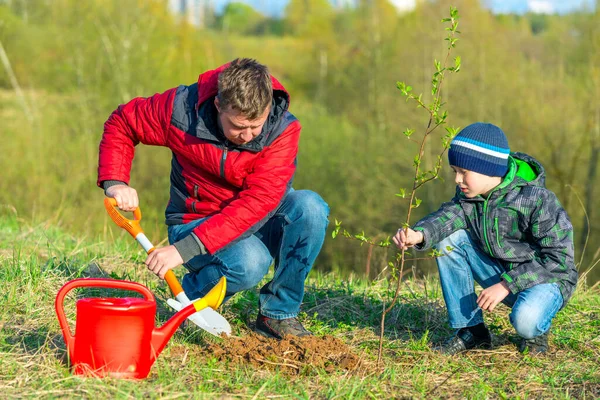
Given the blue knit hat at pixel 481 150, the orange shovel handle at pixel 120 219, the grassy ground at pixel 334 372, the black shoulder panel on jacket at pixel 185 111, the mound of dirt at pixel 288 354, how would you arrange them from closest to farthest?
the grassy ground at pixel 334 372 < the mound of dirt at pixel 288 354 < the orange shovel handle at pixel 120 219 < the blue knit hat at pixel 481 150 < the black shoulder panel on jacket at pixel 185 111

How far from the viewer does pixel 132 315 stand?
247cm

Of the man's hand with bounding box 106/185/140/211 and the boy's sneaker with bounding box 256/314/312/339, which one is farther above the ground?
the man's hand with bounding box 106/185/140/211

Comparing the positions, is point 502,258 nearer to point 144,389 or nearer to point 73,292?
point 144,389

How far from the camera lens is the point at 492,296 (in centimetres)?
301


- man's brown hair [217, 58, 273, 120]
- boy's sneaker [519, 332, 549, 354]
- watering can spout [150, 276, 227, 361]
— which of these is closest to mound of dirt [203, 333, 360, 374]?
watering can spout [150, 276, 227, 361]

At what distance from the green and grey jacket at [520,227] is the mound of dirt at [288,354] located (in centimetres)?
64

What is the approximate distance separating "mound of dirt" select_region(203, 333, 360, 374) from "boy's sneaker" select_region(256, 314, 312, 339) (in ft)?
0.72

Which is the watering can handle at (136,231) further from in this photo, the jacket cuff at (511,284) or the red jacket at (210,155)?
the jacket cuff at (511,284)

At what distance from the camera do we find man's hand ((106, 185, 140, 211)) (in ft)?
9.90

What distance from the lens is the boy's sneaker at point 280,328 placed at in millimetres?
3293

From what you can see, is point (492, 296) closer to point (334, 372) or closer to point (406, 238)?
point (406, 238)

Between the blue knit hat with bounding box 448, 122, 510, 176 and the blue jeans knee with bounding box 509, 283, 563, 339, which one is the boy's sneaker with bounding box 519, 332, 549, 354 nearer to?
the blue jeans knee with bounding box 509, 283, 563, 339

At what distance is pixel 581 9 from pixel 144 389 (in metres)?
15.2

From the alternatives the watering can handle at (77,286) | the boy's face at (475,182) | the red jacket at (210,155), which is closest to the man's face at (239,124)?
the red jacket at (210,155)
